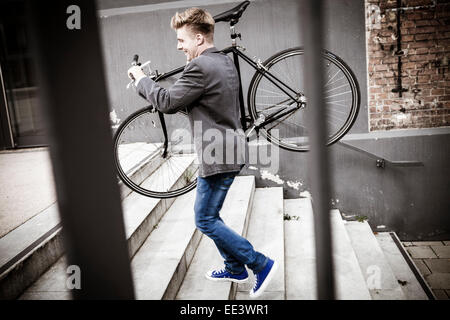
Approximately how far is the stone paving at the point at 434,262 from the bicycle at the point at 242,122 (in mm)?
2161

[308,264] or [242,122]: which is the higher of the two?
[242,122]

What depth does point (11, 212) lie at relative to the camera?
325 centimetres

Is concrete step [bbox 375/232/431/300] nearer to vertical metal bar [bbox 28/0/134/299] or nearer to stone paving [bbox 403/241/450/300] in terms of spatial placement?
stone paving [bbox 403/241/450/300]

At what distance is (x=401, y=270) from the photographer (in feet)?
13.4

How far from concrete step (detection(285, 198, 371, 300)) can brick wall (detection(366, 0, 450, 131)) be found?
1.82 m

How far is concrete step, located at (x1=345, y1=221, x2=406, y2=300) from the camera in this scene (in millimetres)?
3340

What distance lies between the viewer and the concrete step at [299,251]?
9.78 ft

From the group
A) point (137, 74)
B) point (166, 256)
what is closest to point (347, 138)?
point (166, 256)

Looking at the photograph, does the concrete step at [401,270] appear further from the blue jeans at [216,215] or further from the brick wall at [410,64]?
the blue jeans at [216,215]

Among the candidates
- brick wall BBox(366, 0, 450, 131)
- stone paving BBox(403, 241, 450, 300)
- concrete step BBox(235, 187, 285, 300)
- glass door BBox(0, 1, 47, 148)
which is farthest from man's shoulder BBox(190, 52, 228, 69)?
glass door BBox(0, 1, 47, 148)

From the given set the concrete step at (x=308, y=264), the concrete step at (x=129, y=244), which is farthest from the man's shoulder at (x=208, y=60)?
the concrete step at (x=308, y=264)

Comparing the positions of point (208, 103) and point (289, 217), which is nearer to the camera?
point (208, 103)

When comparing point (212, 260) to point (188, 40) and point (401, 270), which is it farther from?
point (401, 270)

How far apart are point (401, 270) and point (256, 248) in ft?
6.23
